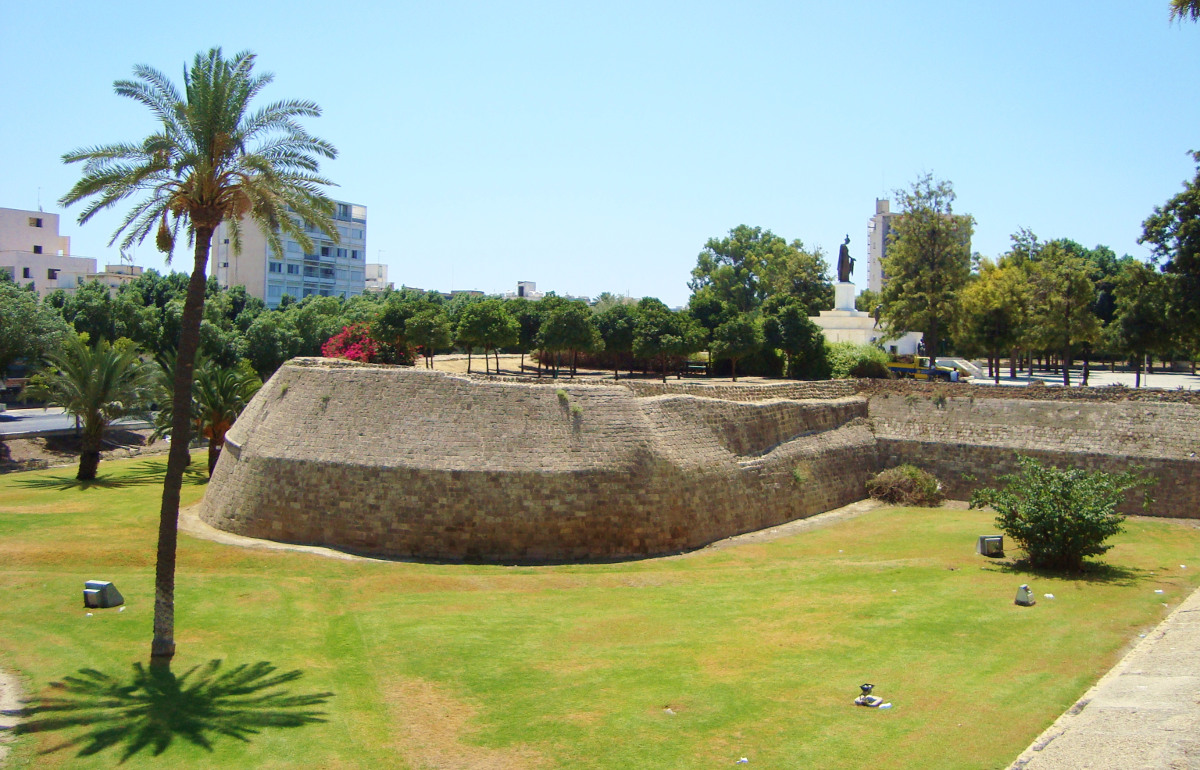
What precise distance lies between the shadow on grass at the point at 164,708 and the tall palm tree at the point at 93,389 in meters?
23.1

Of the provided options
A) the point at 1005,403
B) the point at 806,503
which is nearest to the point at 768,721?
the point at 806,503

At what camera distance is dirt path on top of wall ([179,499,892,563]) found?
22828 millimetres

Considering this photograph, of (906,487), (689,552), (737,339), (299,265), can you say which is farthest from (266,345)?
(906,487)

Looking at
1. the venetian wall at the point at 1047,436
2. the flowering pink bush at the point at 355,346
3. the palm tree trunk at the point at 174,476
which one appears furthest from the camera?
the flowering pink bush at the point at 355,346

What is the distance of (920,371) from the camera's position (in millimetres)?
47656

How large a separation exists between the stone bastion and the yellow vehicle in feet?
55.3

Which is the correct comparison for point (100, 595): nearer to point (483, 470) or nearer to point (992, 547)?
point (483, 470)

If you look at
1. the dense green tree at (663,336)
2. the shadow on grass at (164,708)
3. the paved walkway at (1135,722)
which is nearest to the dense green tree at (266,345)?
the dense green tree at (663,336)

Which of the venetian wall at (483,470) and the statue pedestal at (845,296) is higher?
the statue pedestal at (845,296)

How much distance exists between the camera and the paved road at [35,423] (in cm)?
4484

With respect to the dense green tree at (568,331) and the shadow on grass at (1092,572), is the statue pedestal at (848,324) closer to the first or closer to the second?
the dense green tree at (568,331)

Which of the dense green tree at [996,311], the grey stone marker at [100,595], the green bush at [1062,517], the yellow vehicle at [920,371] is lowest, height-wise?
the grey stone marker at [100,595]

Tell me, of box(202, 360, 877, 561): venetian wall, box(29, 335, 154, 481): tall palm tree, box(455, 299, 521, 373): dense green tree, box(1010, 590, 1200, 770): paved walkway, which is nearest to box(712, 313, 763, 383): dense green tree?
box(455, 299, 521, 373): dense green tree

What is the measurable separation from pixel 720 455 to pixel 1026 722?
14685 mm
